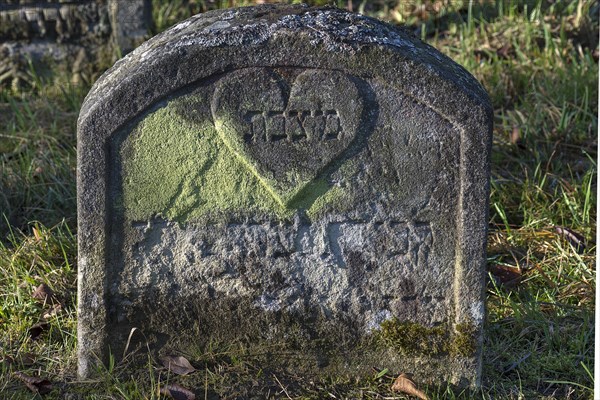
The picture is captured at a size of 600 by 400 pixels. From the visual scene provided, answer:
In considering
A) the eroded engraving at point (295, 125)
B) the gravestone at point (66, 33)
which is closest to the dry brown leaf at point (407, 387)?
the eroded engraving at point (295, 125)

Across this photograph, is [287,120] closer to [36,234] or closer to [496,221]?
[36,234]

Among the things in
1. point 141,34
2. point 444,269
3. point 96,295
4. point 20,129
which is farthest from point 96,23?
point 444,269

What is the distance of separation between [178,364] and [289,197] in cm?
63

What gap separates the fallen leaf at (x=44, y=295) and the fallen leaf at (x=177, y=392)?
78cm

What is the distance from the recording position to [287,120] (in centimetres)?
262

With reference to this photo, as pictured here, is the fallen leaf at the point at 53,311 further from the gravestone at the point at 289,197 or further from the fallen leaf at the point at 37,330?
the gravestone at the point at 289,197

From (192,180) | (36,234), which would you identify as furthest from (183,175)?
(36,234)

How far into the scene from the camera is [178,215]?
2707 millimetres

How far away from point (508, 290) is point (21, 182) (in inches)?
83.9

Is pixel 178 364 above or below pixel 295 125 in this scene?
below

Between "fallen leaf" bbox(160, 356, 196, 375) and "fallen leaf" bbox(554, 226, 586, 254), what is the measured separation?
1.71m

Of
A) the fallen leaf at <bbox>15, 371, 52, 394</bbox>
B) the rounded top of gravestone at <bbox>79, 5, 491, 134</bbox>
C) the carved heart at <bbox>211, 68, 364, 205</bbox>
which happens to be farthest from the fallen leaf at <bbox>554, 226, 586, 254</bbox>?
the fallen leaf at <bbox>15, 371, 52, 394</bbox>

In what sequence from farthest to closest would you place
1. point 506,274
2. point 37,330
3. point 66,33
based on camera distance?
point 66,33 < point 506,274 < point 37,330

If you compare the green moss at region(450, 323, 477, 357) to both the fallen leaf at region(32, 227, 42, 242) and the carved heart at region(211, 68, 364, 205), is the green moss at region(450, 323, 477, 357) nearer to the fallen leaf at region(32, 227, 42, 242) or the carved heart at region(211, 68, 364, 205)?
the carved heart at region(211, 68, 364, 205)
